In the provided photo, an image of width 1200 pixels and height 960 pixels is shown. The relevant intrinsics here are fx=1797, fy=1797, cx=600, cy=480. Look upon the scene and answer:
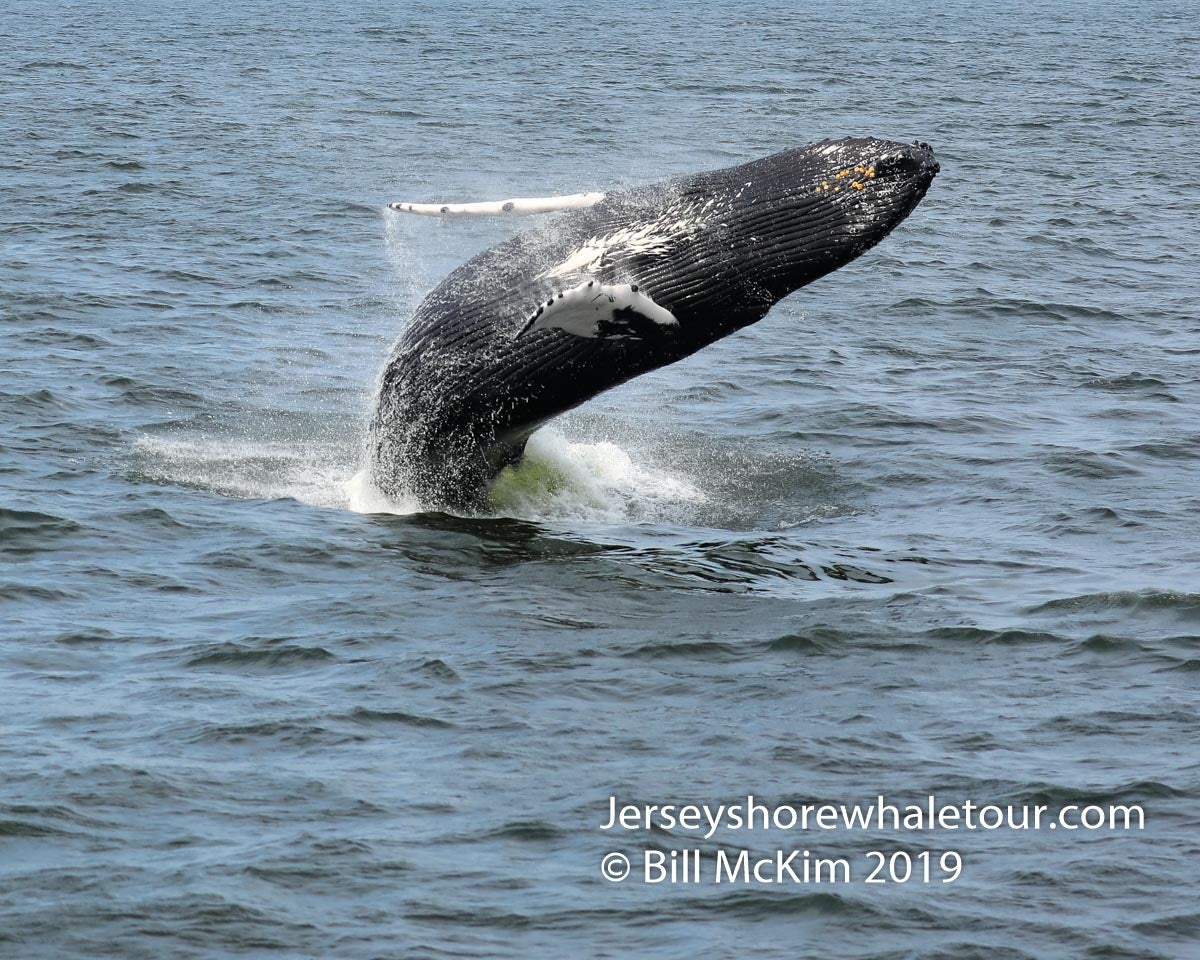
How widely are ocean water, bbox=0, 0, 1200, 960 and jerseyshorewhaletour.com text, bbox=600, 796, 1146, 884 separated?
0.27ft

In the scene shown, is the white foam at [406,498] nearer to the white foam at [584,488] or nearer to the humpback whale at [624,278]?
the white foam at [584,488]

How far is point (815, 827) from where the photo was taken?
37.1 ft

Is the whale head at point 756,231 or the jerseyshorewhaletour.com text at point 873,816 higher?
the whale head at point 756,231

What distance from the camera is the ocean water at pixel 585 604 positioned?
1046cm

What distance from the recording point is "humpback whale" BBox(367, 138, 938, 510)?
15.5 m

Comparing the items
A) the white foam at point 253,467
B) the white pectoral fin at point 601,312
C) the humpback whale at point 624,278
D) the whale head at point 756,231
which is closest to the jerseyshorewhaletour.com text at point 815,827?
the white pectoral fin at point 601,312

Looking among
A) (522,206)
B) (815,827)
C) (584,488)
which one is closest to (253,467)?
(584,488)

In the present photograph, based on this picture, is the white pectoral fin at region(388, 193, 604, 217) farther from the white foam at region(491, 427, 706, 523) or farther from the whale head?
the white foam at region(491, 427, 706, 523)

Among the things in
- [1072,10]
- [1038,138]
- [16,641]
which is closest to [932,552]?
[16,641]

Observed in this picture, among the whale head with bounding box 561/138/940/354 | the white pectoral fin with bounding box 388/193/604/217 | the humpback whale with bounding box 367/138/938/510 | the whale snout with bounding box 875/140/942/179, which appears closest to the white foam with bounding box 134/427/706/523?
the humpback whale with bounding box 367/138/938/510

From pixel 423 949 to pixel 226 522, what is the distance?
8.08 m

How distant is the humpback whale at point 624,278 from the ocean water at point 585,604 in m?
1.46

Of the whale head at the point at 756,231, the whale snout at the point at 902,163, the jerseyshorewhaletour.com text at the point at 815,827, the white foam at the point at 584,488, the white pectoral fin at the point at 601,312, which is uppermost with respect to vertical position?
the whale snout at the point at 902,163

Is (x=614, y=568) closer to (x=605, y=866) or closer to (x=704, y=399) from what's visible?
(x=605, y=866)
